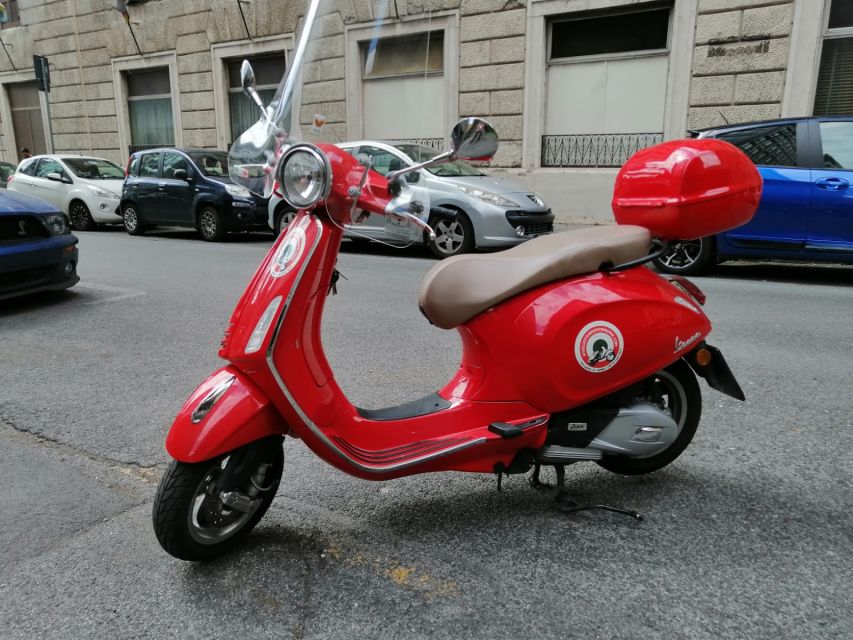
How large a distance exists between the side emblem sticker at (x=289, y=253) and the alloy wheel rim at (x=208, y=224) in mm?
10036

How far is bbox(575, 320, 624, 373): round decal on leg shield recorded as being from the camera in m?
2.46

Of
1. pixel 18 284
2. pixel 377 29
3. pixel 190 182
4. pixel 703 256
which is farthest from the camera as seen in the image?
pixel 190 182

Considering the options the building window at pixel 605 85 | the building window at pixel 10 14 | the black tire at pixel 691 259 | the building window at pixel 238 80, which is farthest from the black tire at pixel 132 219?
the building window at pixel 10 14

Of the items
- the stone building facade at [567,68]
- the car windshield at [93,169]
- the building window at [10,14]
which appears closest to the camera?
the stone building facade at [567,68]

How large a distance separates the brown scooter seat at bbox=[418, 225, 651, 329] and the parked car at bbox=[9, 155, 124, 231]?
13330mm

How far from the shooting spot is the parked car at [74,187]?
13906 mm

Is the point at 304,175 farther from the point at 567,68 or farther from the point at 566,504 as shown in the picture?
the point at 567,68

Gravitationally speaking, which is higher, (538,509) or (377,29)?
(377,29)

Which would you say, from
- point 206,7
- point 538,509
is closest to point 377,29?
point 538,509

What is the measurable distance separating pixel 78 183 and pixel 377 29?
13.5 metres

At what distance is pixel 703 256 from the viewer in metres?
7.91

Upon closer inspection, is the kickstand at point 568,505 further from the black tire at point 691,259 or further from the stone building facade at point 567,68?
the black tire at point 691,259

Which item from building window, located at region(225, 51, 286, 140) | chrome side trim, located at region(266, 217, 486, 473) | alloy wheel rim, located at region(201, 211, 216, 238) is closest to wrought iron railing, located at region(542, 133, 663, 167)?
alloy wheel rim, located at region(201, 211, 216, 238)

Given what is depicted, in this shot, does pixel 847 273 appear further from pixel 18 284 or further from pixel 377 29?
pixel 18 284
